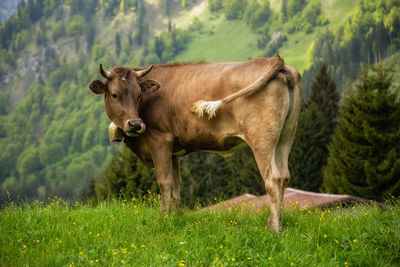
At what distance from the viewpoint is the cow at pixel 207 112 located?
7.12m

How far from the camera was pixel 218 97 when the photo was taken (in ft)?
25.1

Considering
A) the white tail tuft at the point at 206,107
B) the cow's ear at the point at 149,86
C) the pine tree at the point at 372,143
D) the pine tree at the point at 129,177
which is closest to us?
the white tail tuft at the point at 206,107

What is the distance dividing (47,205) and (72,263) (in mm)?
3705

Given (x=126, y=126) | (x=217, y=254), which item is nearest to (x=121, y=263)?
(x=217, y=254)

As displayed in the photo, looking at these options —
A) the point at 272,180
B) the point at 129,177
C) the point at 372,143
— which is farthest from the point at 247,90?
the point at 129,177

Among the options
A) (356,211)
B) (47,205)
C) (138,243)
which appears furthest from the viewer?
(47,205)

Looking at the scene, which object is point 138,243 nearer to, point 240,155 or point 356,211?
point 356,211

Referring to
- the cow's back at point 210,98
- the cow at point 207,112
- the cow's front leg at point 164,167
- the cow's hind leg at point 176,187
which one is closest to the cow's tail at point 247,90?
the cow at point 207,112

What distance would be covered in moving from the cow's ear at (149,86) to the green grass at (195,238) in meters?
2.36

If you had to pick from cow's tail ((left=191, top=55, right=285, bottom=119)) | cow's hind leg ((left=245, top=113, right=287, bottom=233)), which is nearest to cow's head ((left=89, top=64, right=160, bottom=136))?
cow's tail ((left=191, top=55, right=285, bottom=119))

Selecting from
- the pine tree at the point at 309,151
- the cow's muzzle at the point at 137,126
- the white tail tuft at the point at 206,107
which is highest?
the white tail tuft at the point at 206,107

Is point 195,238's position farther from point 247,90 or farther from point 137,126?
point 247,90

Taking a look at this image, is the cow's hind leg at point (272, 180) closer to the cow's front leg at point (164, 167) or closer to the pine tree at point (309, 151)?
the cow's front leg at point (164, 167)

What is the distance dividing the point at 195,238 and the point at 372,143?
23.3 m
